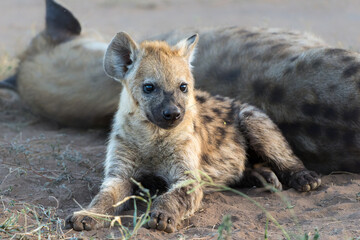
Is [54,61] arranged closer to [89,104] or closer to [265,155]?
[89,104]

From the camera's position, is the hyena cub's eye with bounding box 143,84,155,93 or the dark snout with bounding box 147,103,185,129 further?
the hyena cub's eye with bounding box 143,84,155,93

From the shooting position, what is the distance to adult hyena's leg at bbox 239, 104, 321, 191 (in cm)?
348

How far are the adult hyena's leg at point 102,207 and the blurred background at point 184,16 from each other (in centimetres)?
412

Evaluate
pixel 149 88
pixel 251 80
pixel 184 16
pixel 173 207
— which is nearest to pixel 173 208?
pixel 173 207

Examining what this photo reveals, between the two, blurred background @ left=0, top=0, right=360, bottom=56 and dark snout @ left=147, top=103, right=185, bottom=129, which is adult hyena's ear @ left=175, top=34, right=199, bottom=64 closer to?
dark snout @ left=147, top=103, right=185, bottom=129

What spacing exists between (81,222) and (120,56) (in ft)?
3.34

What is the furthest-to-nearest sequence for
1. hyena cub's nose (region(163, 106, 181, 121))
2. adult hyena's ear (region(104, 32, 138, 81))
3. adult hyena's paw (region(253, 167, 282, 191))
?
adult hyena's paw (region(253, 167, 282, 191)) < adult hyena's ear (region(104, 32, 138, 81)) < hyena cub's nose (region(163, 106, 181, 121))

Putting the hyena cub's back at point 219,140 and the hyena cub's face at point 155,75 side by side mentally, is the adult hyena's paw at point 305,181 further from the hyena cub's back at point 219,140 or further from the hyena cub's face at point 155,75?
the hyena cub's face at point 155,75

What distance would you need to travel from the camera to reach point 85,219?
2.71 meters

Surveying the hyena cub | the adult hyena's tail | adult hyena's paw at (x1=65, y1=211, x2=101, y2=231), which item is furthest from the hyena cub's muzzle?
the adult hyena's tail

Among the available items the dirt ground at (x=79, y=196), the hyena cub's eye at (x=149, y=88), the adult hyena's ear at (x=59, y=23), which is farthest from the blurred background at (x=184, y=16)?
the hyena cub's eye at (x=149, y=88)

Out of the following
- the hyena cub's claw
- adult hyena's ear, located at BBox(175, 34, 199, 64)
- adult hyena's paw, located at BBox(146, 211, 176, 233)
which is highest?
adult hyena's ear, located at BBox(175, 34, 199, 64)

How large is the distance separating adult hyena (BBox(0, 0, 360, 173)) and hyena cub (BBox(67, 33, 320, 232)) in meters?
0.23

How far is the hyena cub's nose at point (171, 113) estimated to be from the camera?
2.93 m
